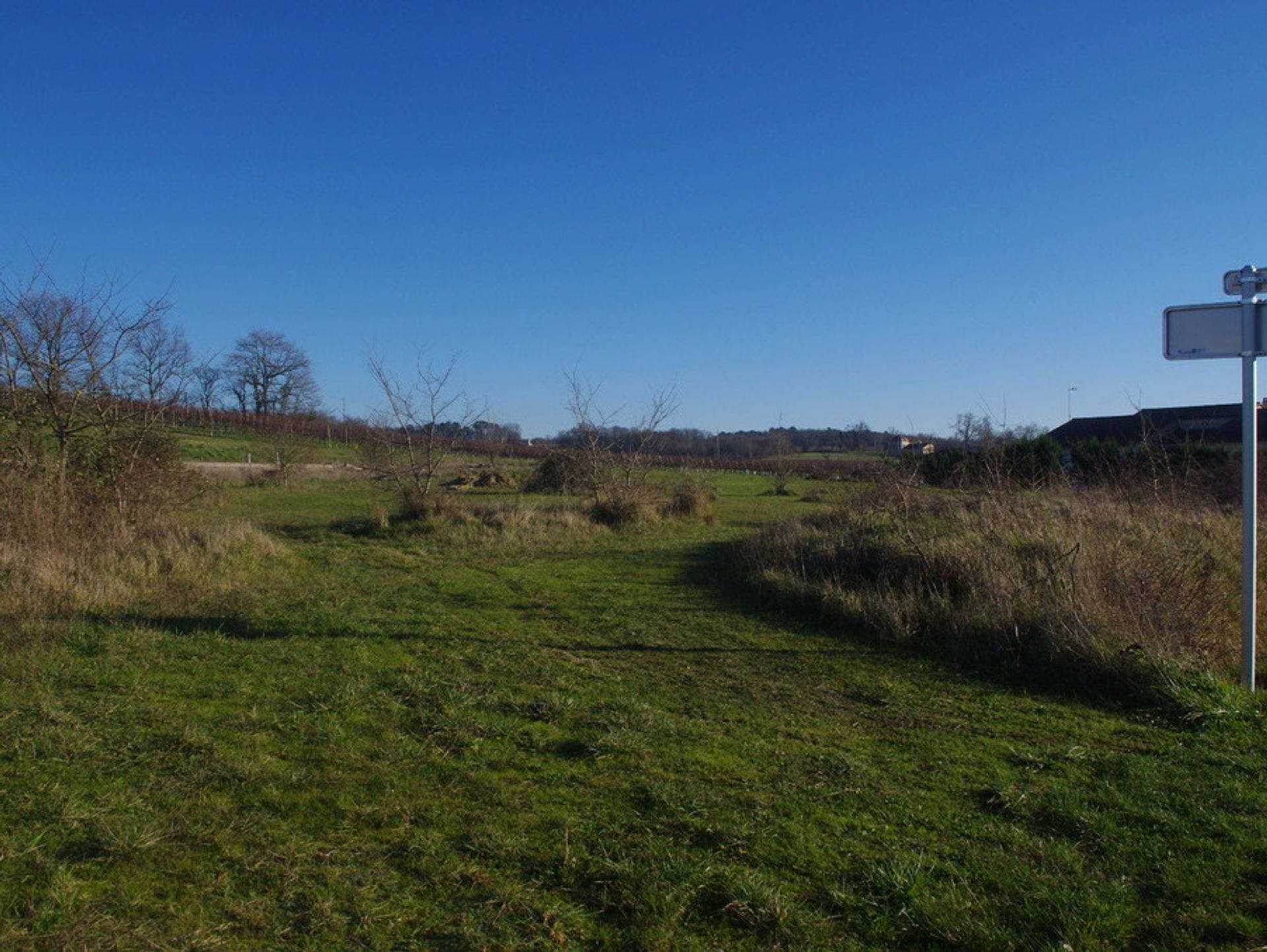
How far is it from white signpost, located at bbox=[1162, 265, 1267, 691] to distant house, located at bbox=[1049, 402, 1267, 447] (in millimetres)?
3925

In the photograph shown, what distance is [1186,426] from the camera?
16.5 metres

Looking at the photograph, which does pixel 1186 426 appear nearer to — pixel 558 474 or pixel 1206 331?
pixel 1206 331

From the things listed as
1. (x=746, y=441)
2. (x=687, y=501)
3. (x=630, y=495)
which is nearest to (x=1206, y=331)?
(x=630, y=495)

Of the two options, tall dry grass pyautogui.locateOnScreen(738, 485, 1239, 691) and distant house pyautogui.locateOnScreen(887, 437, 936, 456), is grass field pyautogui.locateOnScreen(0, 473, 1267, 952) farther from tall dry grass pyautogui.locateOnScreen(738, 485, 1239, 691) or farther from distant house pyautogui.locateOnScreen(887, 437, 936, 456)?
distant house pyautogui.locateOnScreen(887, 437, 936, 456)

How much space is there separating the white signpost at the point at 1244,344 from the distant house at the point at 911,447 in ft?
24.1

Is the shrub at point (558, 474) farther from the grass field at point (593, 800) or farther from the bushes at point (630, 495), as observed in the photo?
the grass field at point (593, 800)

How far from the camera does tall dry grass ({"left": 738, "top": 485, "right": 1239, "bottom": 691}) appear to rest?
6.35m

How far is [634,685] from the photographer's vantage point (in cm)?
631

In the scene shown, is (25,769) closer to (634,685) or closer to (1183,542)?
(634,685)

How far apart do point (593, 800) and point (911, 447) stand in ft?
38.1

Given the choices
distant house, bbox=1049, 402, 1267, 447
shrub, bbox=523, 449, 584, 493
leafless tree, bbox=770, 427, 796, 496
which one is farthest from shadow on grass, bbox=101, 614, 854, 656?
leafless tree, bbox=770, 427, 796, 496

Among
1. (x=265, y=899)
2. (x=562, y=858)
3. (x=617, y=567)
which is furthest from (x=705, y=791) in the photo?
(x=617, y=567)

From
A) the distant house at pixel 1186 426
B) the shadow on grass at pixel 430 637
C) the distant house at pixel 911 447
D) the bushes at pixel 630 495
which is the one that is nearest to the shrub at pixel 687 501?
the bushes at pixel 630 495

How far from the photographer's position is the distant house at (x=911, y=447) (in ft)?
45.1
